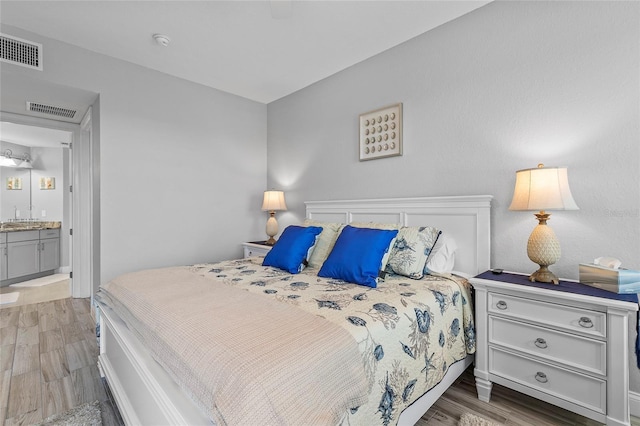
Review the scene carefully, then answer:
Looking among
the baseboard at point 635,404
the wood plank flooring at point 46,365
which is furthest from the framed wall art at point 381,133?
the wood plank flooring at point 46,365

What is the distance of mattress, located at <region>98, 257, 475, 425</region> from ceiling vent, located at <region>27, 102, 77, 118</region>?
8.02 feet

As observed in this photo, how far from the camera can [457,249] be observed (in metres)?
2.29

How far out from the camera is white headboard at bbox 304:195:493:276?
2162 millimetres

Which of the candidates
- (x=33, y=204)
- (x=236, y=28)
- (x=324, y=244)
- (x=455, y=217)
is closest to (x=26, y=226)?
(x=33, y=204)

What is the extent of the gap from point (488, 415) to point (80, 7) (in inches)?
151

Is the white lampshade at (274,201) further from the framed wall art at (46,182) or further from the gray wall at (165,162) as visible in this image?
the framed wall art at (46,182)

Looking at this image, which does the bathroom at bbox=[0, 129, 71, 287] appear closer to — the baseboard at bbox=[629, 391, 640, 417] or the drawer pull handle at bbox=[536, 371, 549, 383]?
the drawer pull handle at bbox=[536, 371, 549, 383]

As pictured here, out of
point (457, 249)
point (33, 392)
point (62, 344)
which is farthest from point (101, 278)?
point (457, 249)

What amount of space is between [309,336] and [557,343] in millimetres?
1401

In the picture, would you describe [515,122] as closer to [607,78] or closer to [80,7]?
[607,78]

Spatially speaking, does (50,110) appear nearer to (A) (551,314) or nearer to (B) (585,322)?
(A) (551,314)

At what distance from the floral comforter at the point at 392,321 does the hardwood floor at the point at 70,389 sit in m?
0.29

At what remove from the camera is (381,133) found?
9.29ft

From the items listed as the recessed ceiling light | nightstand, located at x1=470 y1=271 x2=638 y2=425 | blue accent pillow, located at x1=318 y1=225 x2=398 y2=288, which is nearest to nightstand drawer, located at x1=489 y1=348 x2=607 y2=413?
nightstand, located at x1=470 y1=271 x2=638 y2=425
